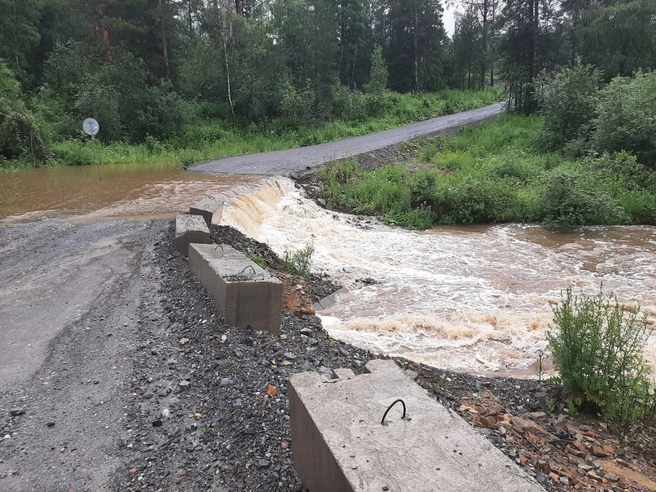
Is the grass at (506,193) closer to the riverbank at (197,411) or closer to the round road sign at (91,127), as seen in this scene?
the round road sign at (91,127)

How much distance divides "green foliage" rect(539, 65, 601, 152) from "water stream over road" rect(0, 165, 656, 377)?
8.95 meters

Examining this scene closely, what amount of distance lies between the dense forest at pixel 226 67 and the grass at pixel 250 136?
0.21m

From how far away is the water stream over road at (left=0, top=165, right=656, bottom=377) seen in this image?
7.02 m

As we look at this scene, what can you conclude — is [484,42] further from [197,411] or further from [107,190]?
[197,411]

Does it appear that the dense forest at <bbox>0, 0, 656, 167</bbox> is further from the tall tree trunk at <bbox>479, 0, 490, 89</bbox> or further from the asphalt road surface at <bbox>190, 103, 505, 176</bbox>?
the tall tree trunk at <bbox>479, 0, 490, 89</bbox>

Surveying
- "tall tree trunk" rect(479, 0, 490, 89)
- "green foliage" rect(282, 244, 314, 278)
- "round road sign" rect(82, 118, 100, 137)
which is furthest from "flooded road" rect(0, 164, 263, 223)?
"tall tree trunk" rect(479, 0, 490, 89)

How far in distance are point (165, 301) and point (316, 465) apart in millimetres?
3997

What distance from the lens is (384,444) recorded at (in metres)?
2.60

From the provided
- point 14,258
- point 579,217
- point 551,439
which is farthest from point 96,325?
point 579,217

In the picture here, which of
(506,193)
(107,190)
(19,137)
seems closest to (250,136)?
(19,137)

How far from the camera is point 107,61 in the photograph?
27641 millimetres

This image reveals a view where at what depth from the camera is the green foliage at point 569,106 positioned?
20.8 metres

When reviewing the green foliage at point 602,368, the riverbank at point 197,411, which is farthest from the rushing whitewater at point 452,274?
the green foliage at point 602,368

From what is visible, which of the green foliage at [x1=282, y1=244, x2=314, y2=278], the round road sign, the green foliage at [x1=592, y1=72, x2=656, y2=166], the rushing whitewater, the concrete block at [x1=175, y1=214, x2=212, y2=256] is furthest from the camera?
the round road sign
